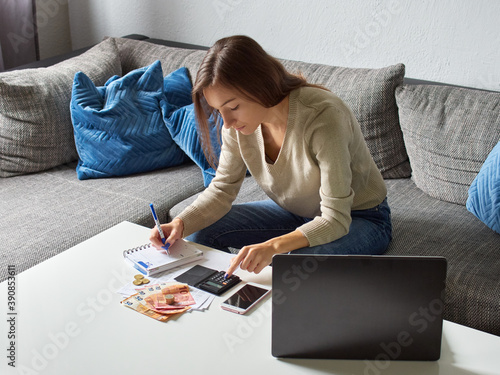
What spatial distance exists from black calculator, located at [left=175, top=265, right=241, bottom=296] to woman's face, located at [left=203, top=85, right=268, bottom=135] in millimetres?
376

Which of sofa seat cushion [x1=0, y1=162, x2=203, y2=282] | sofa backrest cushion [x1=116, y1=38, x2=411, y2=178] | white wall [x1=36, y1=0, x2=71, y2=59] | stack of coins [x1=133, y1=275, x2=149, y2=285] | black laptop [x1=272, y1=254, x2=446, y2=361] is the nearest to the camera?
black laptop [x1=272, y1=254, x2=446, y2=361]

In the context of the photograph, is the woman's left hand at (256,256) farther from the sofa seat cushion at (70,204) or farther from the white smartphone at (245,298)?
the sofa seat cushion at (70,204)

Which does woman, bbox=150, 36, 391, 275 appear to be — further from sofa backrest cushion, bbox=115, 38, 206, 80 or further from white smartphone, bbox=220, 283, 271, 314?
Result: sofa backrest cushion, bbox=115, 38, 206, 80

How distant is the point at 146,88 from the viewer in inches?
95.8

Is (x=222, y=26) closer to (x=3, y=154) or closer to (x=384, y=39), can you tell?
(x=384, y=39)

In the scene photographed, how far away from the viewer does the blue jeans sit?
167 centimetres

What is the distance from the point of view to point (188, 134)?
2.32 metres

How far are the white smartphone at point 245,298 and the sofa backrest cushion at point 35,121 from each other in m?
1.39

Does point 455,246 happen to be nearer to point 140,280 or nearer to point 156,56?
point 140,280

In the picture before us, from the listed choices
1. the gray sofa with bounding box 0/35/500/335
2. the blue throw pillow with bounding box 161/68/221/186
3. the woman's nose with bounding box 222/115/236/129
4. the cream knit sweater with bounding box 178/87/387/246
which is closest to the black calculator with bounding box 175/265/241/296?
the cream knit sweater with bounding box 178/87/387/246

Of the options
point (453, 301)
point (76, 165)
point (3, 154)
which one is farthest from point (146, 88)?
point (453, 301)

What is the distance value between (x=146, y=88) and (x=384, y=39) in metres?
1.02

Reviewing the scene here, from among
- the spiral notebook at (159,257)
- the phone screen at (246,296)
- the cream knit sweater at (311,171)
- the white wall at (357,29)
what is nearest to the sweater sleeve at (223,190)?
the cream knit sweater at (311,171)

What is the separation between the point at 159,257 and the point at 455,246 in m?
0.90
